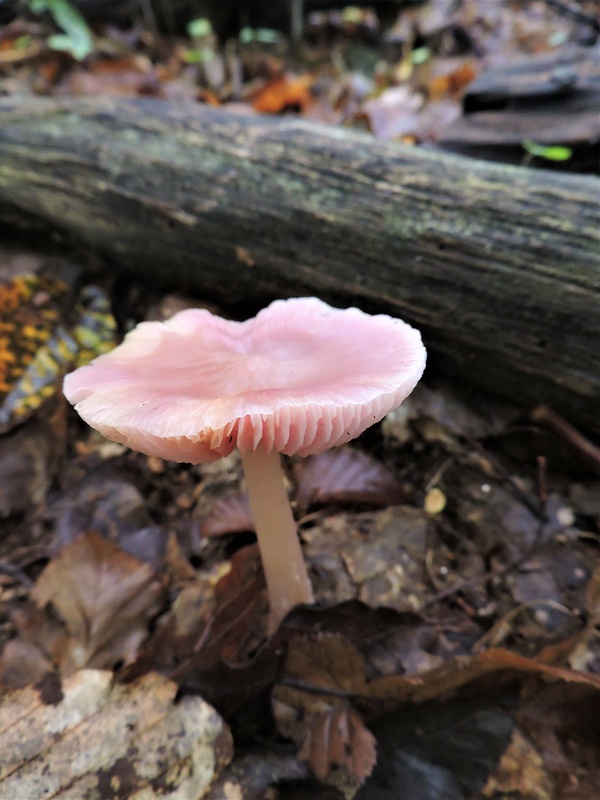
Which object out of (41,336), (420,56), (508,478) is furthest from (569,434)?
(420,56)

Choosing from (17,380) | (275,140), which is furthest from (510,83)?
(17,380)

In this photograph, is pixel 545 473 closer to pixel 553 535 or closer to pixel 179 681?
pixel 553 535

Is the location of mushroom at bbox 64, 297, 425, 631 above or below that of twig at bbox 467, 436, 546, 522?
above

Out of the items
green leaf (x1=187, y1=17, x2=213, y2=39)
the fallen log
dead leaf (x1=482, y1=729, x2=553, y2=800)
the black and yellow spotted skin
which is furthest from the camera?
green leaf (x1=187, y1=17, x2=213, y2=39)

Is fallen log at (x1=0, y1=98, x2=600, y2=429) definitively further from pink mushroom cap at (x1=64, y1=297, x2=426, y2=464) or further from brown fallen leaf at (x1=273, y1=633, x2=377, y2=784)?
brown fallen leaf at (x1=273, y1=633, x2=377, y2=784)

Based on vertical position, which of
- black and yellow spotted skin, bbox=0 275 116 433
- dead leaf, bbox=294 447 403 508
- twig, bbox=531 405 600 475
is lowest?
dead leaf, bbox=294 447 403 508

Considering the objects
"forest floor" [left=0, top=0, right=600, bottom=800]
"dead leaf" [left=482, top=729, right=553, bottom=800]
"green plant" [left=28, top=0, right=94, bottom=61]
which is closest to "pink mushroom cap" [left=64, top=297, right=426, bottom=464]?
"forest floor" [left=0, top=0, right=600, bottom=800]

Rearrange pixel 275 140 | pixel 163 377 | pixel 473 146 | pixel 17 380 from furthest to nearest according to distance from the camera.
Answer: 1. pixel 473 146
2. pixel 17 380
3. pixel 275 140
4. pixel 163 377
